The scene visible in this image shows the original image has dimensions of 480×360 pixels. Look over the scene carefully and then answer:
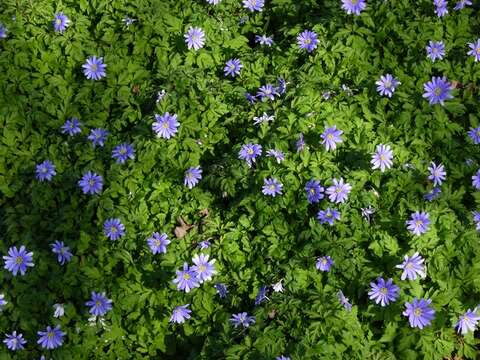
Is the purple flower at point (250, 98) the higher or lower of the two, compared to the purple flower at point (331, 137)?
higher

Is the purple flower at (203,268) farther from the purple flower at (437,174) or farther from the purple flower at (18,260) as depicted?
the purple flower at (437,174)

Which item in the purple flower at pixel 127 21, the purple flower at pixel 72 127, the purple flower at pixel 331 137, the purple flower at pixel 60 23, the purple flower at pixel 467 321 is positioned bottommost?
the purple flower at pixel 467 321

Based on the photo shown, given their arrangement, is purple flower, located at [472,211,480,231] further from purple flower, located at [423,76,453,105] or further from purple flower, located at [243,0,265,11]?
purple flower, located at [243,0,265,11]

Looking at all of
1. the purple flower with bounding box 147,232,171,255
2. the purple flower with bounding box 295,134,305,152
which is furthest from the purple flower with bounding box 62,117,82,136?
the purple flower with bounding box 295,134,305,152

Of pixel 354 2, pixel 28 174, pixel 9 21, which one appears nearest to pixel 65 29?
pixel 9 21

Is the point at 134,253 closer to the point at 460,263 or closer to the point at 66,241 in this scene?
the point at 66,241

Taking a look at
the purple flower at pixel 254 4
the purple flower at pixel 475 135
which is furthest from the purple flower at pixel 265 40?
the purple flower at pixel 475 135

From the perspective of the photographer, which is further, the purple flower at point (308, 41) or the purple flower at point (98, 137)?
the purple flower at point (308, 41)
